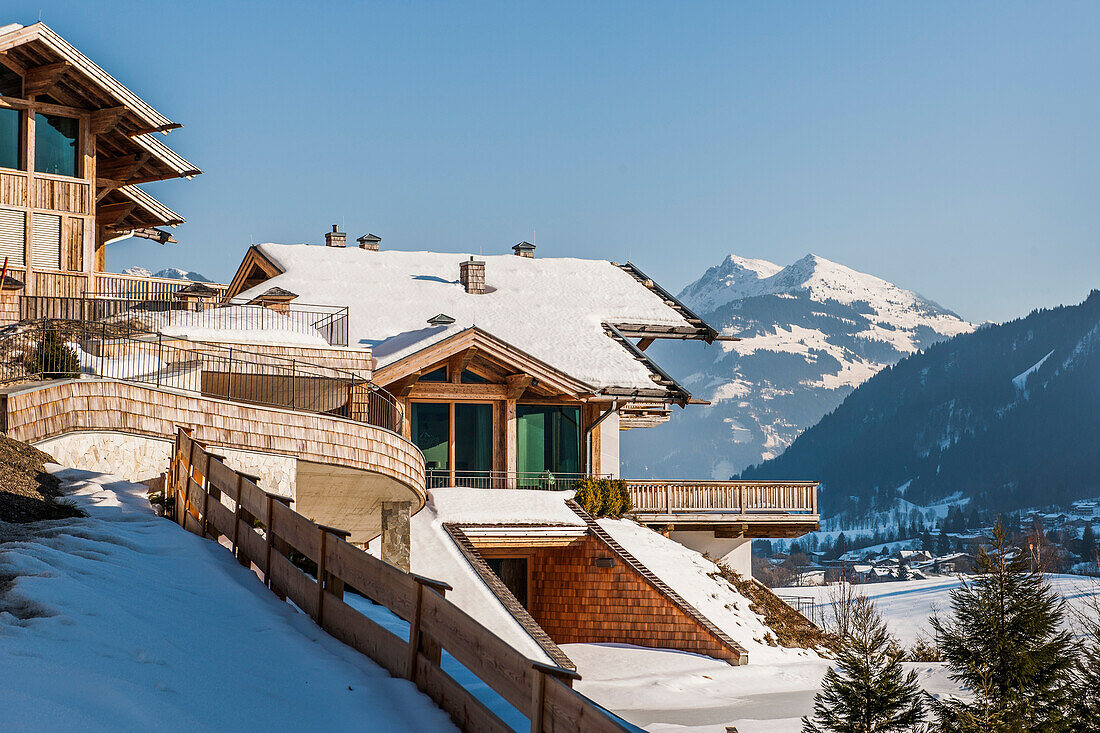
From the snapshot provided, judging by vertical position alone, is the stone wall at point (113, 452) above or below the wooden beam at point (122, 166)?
below

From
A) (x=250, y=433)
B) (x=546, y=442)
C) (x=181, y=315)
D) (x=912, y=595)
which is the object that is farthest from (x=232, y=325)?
(x=912, y=595)

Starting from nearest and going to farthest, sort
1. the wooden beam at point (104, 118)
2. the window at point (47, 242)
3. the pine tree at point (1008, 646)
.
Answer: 1. the pine tree at point (1008, 646)
2. the window at point (47, 242)
3. the wooden beam at point (104, 118)

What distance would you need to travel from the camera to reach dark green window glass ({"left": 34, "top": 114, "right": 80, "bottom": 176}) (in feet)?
89.9

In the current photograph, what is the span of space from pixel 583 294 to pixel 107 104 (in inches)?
591

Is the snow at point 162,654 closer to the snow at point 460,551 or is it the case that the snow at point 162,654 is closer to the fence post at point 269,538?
the fence post at point 269,538

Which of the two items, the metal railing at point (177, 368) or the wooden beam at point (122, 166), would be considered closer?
the metal railing at point (177, 368)

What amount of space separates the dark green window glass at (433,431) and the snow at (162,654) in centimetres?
1836

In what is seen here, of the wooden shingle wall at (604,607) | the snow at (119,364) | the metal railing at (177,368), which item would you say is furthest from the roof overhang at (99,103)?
the wooden shingle wall at (604,607)

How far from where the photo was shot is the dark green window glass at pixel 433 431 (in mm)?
28562

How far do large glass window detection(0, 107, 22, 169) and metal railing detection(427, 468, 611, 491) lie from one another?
1226 centimetres

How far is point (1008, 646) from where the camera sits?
15539mm

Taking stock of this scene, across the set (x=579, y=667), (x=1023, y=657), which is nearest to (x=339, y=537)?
(x=1023, y=657)

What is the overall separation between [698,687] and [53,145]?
1980 cm

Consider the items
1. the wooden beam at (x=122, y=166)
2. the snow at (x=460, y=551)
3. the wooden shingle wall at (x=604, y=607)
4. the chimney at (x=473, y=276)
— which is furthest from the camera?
the chimney at (x=473, y=276)
